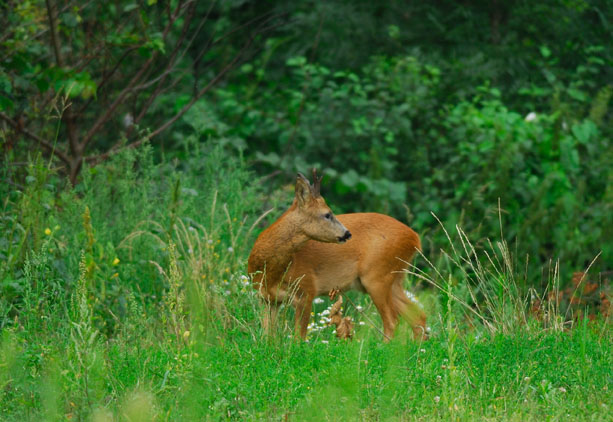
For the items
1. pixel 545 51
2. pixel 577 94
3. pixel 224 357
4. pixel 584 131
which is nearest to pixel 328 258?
pixel 224 357

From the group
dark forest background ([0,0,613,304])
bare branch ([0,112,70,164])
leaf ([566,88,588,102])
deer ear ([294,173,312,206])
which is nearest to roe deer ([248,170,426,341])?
deer ear ([294,173,312,206])

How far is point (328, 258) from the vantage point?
634 cm

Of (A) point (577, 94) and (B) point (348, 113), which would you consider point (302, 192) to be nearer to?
(B) point (348, 113)

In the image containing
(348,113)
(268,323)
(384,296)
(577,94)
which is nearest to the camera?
(268,323)

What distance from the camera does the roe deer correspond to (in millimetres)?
5988

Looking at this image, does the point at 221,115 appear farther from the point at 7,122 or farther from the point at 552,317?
the point at 552,317

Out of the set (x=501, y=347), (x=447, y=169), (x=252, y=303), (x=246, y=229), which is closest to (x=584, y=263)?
(x=447, y=169)

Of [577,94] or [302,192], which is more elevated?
[302,192]

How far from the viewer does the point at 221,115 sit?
40.3 feet

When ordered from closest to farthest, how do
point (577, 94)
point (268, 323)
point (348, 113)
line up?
point (268, 323), point (577, 94), point (348, 113)

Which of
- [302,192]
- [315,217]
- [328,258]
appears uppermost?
[302,192]

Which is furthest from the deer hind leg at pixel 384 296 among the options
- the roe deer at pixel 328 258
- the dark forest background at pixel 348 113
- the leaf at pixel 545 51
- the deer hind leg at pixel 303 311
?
the leaf at pixel 545 51

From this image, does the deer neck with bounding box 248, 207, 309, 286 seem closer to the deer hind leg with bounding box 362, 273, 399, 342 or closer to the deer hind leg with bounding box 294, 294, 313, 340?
the deer hind leg with bounding box 294, 294, 313, 340

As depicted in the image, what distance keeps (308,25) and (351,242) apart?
6086mm
